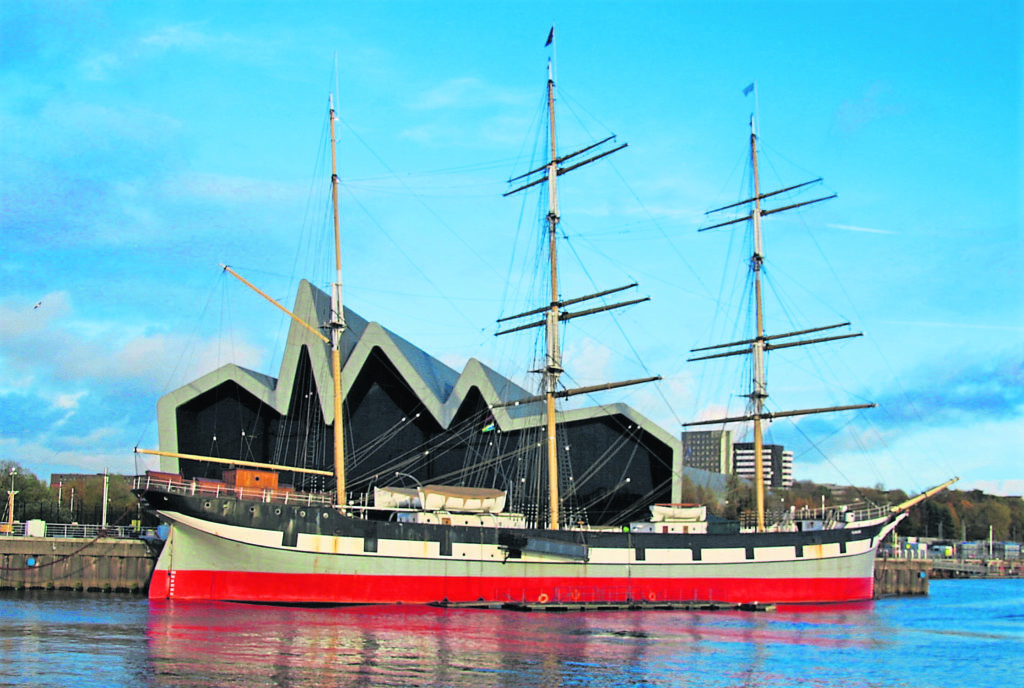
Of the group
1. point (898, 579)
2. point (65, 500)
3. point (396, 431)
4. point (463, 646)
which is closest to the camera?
point (463, 646)

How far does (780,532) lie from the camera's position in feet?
140

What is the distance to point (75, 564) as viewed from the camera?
4106 centimetres

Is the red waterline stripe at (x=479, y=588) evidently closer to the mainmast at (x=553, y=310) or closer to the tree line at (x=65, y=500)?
the mainmast at (x=553, y=310)

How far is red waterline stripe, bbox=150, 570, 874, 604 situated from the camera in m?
33.3

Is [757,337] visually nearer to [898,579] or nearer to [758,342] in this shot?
[758,342]

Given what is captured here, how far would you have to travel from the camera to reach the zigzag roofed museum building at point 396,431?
179 ft

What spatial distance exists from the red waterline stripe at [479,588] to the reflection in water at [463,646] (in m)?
0.76

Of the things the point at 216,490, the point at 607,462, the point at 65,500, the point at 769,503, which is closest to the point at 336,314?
the point at 216,490

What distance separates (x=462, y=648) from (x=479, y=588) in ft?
41.7

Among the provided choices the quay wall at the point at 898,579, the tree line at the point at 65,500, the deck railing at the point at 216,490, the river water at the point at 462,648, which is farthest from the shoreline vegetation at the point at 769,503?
the river water at the point at 462,648

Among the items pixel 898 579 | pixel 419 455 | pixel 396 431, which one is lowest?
pixel 898 579

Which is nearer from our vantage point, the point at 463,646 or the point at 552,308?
the point at 463,646

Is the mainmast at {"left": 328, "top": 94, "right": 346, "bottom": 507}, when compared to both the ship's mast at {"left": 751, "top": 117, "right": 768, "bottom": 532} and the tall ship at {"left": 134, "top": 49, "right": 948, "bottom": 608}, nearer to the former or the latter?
the tall ship at {"left": 134, "top": 49, "right": 948, "bottom": 608}

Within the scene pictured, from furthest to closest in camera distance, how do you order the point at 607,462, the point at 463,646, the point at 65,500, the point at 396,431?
1. the point at 65,500
2. the point at 607,462
3. the point at 396,431
4. the point at 463,646
